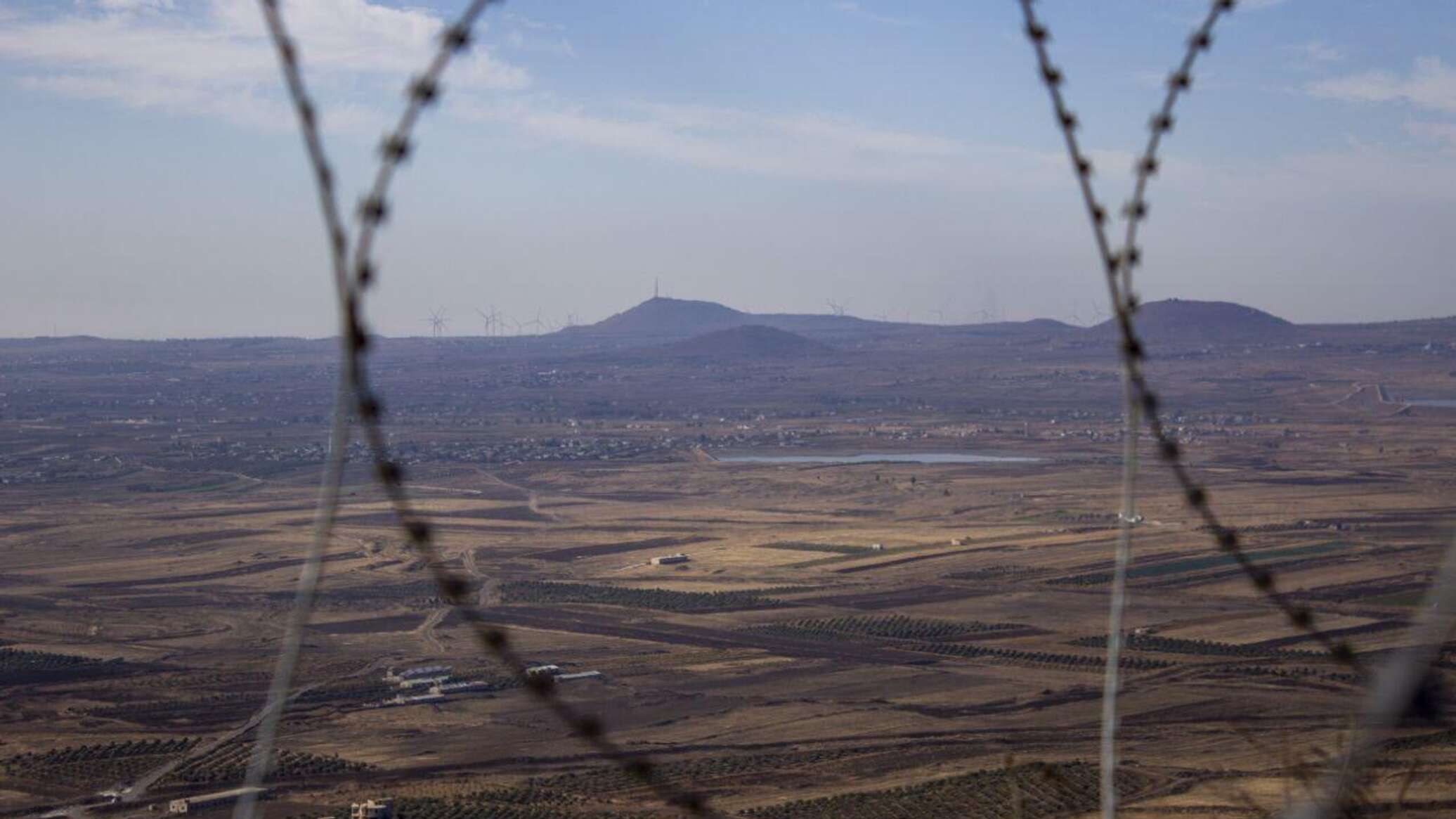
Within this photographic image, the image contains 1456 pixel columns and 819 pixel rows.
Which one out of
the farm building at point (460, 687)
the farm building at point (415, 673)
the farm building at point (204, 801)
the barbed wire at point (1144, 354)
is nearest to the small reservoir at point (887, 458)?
the farm building at point (415, 673)

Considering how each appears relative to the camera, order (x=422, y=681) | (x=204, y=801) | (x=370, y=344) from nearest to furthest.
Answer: (x=370, y=344) → (x=204, y=801) → (x=422, y=681)

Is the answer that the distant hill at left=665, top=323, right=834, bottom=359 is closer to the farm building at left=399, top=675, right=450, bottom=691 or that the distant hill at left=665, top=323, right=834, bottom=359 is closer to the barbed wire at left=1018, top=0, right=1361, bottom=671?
the farm building at left=399, top=675, right=450, bottom=691

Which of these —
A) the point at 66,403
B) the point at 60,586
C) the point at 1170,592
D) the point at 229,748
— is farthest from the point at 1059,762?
the point at 66,403

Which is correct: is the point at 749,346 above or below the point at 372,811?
above

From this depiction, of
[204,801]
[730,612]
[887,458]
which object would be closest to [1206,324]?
[887,458]

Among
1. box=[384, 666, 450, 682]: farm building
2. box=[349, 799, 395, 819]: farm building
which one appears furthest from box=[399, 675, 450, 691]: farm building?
box=[349, 799, 395, 819]: farm building

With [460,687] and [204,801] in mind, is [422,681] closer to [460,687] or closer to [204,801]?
[460,687]
